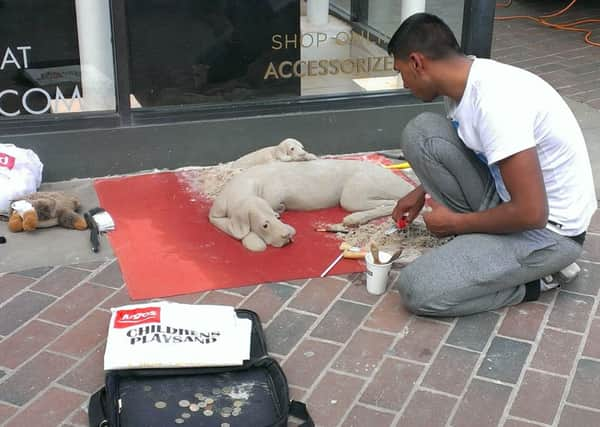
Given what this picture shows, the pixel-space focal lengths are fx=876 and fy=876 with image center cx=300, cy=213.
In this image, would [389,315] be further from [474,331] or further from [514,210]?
[514,210]

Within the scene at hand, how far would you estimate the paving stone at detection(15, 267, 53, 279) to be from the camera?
3.78 m

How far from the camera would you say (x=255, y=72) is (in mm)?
4973

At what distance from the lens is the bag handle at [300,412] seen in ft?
9.28

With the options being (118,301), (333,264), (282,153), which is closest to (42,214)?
(118,301)

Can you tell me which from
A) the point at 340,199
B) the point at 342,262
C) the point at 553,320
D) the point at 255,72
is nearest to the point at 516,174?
the point at 553,320

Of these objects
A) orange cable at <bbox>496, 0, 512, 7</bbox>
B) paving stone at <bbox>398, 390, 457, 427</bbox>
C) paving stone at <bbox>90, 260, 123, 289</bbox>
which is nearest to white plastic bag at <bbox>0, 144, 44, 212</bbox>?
paving stone at <bbox>90, 260, 123, 289</bbox>

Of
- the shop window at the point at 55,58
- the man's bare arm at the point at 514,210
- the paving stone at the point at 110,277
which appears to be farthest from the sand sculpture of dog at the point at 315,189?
the shop window at the point at 55,58

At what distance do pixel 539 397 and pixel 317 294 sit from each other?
1.04m

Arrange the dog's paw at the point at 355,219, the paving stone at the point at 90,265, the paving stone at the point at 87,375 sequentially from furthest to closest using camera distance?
the dog's paw at the point at 355,219, the paving stone at the point at 90,265, the paving stone at the point at 87,375

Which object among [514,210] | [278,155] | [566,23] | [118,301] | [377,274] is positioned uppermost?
[566,23]

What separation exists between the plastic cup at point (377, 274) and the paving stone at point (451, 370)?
0.44m

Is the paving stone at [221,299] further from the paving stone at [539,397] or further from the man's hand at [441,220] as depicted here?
the paving stone at [539,397]

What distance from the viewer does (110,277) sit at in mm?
3771

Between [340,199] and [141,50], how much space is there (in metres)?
1.36
